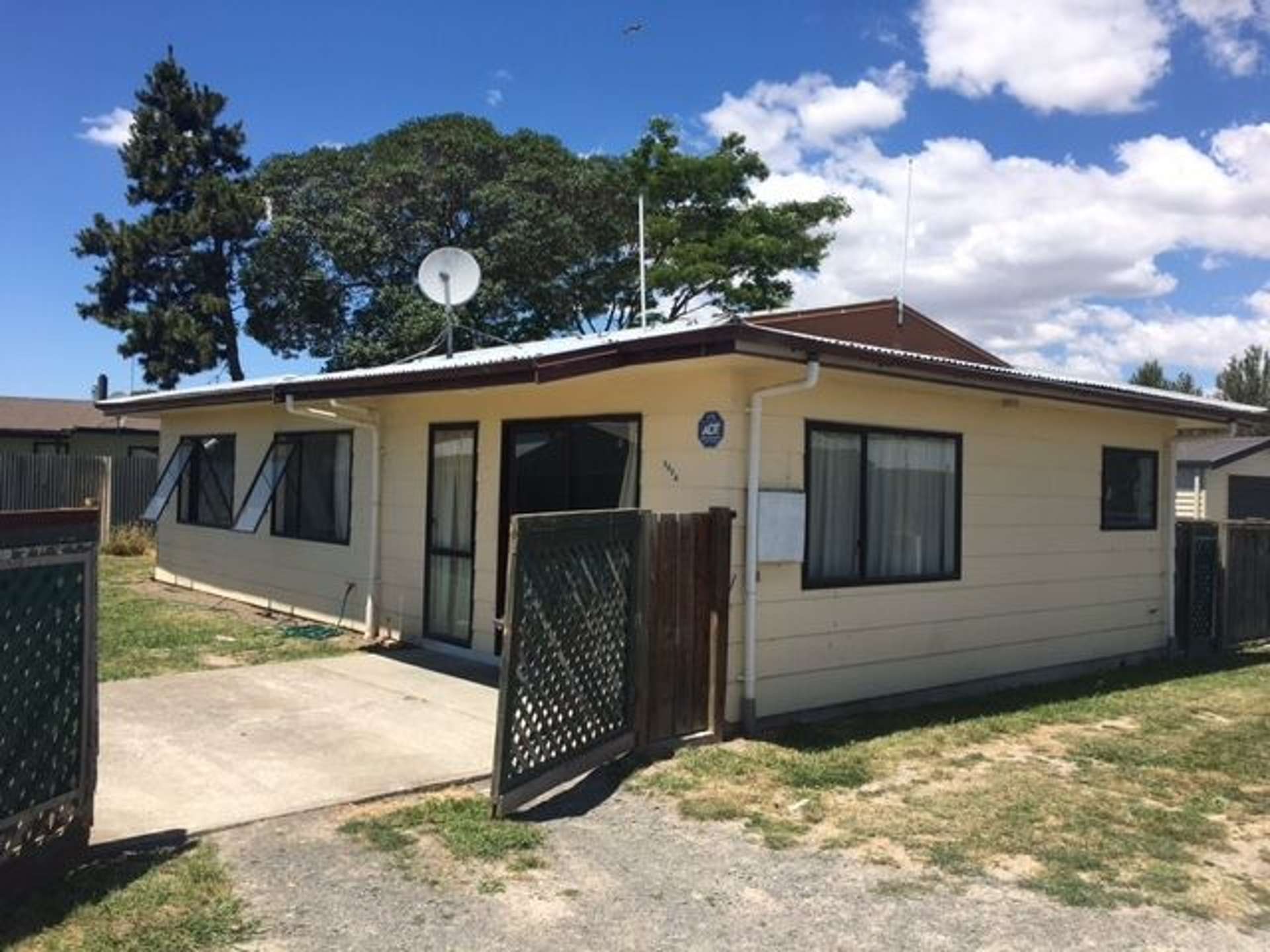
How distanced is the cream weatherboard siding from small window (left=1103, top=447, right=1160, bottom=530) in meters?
0.11

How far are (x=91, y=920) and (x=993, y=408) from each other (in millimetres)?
7686

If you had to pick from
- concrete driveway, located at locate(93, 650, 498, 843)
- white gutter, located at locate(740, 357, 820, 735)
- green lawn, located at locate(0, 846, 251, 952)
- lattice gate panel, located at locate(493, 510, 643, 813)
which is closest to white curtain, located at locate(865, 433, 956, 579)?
white gutter, located at locate(740, 357, 820, 735)

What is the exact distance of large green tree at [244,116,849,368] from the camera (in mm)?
29625

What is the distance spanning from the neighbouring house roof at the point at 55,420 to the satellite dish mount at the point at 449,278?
20931mm

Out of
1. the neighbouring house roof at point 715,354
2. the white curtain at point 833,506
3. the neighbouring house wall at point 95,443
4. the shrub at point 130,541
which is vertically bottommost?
the shrub at point 130,541

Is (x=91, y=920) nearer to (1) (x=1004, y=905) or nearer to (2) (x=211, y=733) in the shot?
(2) (x=211, y=733)

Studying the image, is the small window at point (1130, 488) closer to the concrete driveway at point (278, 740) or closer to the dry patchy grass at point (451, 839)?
the concrete driveway at point (278, 740)

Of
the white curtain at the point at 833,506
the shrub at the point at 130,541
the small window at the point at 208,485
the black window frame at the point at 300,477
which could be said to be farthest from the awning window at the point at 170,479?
the white curtain at the point at 833,506

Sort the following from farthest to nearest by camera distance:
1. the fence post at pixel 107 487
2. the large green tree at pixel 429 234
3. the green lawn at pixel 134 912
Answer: the large green tree at pixel 429 234 < the fence post at pixel 107 487 < the green lawn at pixel 134 912

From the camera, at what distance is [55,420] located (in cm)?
3212

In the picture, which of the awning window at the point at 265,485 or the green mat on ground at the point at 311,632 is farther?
the awning window at the point at 265,485

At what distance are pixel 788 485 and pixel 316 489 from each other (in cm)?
668

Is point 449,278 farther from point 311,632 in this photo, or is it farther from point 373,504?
point 311,632

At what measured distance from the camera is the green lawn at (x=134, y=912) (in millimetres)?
3939
